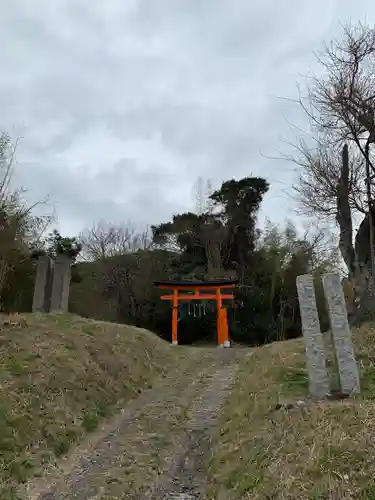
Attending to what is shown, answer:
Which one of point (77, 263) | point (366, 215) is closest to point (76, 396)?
point (366, 215)

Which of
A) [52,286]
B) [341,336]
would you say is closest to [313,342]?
[341,336]

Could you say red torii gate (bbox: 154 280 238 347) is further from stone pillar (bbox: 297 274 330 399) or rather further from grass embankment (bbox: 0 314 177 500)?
stone pillar (bbox: 297 274 330 399)

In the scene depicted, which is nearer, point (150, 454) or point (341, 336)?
point (150, 454)

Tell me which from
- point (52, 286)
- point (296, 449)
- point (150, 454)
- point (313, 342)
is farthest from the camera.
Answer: point (52, 286)

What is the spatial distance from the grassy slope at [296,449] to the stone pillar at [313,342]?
23 centimetres

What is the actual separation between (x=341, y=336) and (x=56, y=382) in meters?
3.84

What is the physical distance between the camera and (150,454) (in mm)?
5273

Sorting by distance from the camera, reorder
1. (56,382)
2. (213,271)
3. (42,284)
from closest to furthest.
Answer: (56,382), (42,284), (213,271)

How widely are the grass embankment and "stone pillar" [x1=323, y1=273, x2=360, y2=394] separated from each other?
310 centimetres

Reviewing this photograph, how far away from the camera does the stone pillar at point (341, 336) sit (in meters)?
5.36

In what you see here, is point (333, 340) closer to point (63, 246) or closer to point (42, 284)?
point (42, 284)

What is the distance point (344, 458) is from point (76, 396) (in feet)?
14.0

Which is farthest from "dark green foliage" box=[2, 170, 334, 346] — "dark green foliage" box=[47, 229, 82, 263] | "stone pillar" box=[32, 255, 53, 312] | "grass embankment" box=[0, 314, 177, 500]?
"grass embankment" box=[0, 314, 177, 500]

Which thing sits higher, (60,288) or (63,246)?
(63,246)
